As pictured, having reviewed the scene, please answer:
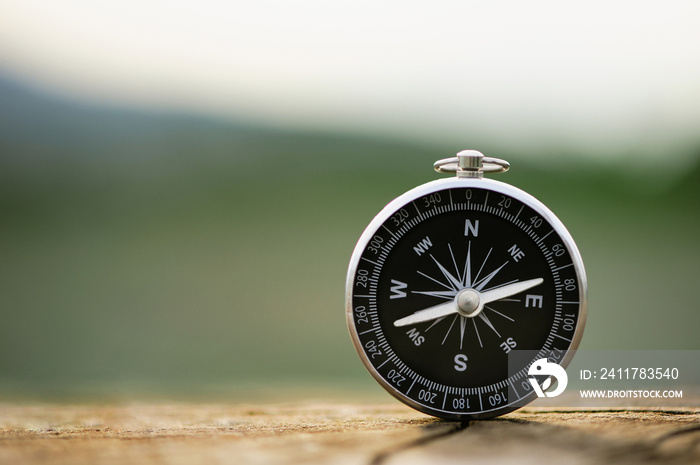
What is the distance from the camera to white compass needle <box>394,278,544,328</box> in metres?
1.96

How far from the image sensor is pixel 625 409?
2084 mm

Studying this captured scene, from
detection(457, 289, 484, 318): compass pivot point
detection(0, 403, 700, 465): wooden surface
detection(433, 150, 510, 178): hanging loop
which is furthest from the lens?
detection(433, 150, 510, 178): hanging loop

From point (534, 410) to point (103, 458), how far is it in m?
1.30

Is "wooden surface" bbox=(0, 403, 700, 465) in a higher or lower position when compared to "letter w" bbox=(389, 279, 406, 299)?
lower

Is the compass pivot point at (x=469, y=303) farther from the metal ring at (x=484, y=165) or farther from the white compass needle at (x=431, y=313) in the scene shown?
the metal ring at (x=484, y=165)

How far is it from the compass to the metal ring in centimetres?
7

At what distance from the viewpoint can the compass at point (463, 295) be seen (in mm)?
1955

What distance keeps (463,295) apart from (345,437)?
1.78 feet

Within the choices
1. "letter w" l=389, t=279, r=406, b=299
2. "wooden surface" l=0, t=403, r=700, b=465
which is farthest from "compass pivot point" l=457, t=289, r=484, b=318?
"wooden surface" l=0, t=403, r=700, b=465

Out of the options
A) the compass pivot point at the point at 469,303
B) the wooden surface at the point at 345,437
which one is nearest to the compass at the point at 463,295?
the compass pivot point at the point at 469,303

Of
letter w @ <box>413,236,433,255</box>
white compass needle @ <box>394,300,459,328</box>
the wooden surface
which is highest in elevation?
letter w @ <box>413,236,433,255</box>

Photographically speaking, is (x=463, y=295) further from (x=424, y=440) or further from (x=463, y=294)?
(x=424, y=440)

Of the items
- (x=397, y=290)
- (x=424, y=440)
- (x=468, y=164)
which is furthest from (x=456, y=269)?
(x=424, y=440)

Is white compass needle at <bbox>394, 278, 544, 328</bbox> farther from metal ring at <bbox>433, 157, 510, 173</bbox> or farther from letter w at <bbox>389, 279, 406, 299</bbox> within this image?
metal ring at <bbox>433, 157, 510, 173</bbox>
